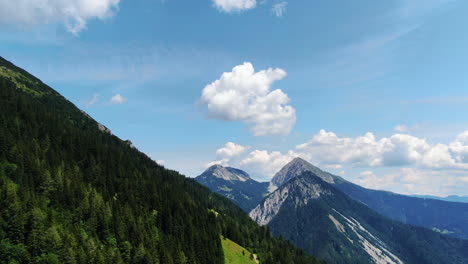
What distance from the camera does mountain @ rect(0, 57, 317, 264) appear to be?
7194cm

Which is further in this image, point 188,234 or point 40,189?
point 188,234

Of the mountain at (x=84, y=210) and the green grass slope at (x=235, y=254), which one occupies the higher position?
the mountain at (x=84, y=210)

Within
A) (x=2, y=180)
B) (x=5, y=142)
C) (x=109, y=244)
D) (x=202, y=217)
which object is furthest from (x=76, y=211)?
(x=202, y=217)

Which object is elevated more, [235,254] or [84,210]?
[84,210]

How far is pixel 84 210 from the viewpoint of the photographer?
9362cm

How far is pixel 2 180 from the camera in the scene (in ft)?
268

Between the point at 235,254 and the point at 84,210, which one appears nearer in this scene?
the point at 84,210

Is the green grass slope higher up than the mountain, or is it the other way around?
the mountain

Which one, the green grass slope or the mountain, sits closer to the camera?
the mountain

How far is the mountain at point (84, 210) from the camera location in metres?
71.9

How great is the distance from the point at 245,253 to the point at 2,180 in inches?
3832

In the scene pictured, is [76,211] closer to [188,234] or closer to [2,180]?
[2,180]

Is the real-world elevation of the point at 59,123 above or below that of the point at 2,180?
above

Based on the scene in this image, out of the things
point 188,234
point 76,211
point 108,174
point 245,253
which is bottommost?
point 245,253
